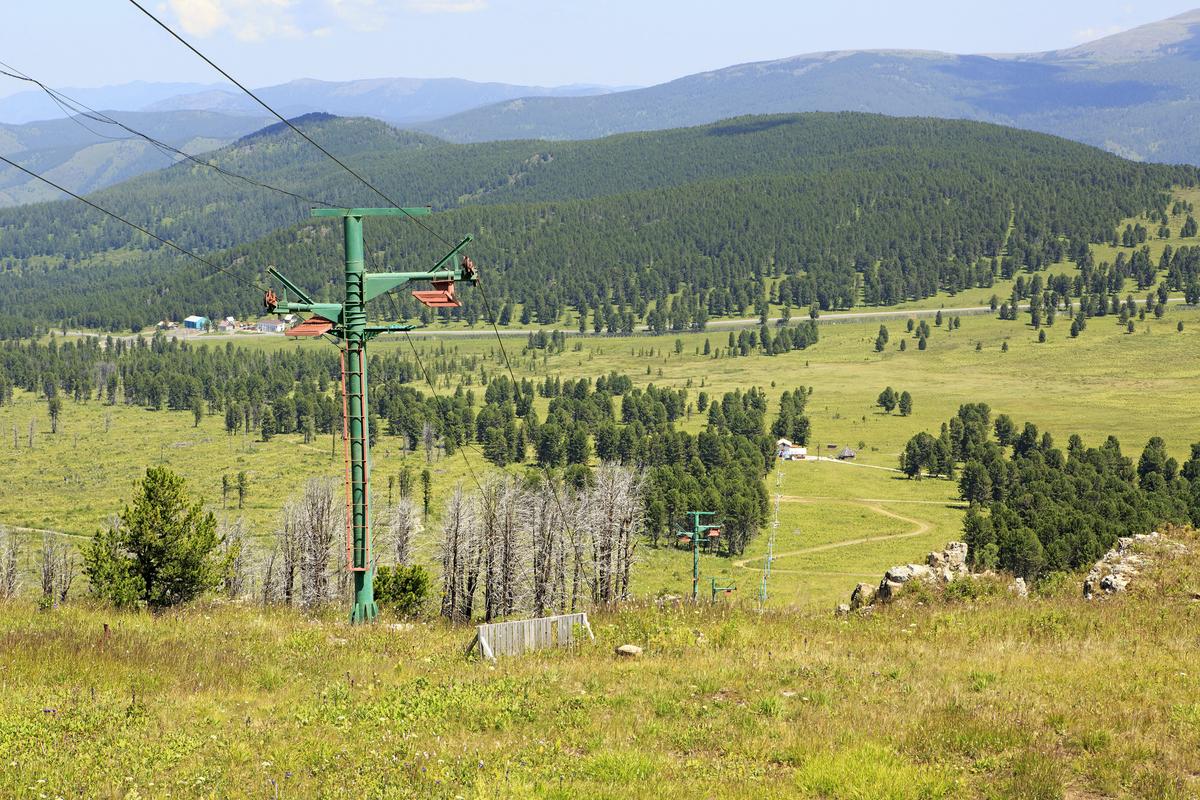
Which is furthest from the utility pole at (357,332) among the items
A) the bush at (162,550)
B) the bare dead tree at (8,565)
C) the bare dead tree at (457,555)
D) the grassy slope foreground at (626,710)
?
the bare dead tree at (8,565)

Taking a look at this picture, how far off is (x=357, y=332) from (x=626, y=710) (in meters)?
12.7

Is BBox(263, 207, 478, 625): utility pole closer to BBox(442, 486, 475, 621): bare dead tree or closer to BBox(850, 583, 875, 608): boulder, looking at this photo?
BBox(850, 583, 875, 608): boulder

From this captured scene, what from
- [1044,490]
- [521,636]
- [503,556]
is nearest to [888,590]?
[521,636]

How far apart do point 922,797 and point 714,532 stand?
2583 inches

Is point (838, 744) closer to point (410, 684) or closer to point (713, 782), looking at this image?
point (713, 782)

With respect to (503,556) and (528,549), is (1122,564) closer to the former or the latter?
(503,556)

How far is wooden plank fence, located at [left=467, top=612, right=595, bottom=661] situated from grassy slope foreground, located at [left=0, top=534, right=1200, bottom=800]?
2.20ft

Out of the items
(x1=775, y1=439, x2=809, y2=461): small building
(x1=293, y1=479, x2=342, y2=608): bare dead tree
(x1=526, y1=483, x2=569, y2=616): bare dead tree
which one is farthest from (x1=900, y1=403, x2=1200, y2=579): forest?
(x1=293, y1=479, x2=342, y2=608): bare dead tree

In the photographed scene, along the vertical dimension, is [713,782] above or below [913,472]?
above

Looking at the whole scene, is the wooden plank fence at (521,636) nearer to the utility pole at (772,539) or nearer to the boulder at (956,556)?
the boulder at (956,556)

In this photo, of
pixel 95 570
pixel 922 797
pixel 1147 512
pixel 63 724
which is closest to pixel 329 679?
pixel 63 724

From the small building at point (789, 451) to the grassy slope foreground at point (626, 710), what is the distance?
161649 millimetres

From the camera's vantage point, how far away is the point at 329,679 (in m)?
19.9

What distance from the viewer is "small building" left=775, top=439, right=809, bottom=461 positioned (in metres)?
185
